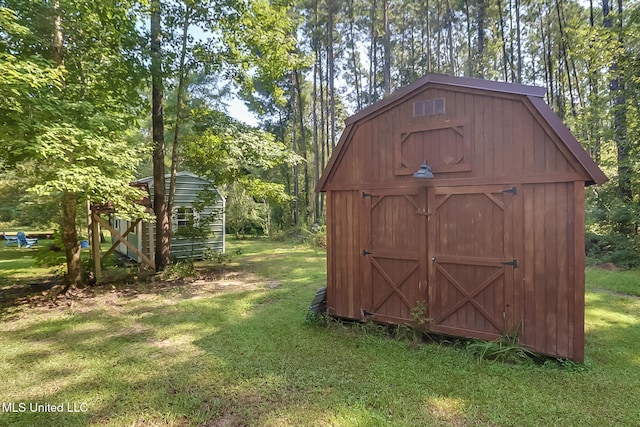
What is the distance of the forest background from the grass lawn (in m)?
2.68

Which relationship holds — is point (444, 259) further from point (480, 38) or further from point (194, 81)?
point (480, 38)

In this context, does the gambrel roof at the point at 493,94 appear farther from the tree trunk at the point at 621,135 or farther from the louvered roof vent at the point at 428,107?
the tree trunk at the point at 621,135

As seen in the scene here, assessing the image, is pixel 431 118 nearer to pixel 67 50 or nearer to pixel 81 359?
pixel 81 359

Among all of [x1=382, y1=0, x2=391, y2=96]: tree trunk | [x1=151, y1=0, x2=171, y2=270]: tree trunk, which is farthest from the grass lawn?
[x1=382, y1=0, x2=391, y2=96]: tree trunk

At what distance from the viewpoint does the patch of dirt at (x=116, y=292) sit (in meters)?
6.35

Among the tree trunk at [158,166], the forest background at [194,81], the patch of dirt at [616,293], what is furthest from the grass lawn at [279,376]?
the tree trunk at [158,166]

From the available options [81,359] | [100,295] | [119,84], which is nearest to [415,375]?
[81,359]

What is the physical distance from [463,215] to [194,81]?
10.6m

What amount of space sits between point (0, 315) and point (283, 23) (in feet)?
31.4

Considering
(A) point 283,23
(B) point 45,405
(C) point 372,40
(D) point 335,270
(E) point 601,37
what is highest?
(C) point 372,40

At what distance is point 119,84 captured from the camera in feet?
23.7

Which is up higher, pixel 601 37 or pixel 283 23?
pixel 283 23

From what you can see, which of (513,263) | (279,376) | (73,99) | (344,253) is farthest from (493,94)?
(73,99)

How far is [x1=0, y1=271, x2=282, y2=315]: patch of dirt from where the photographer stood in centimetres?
635
